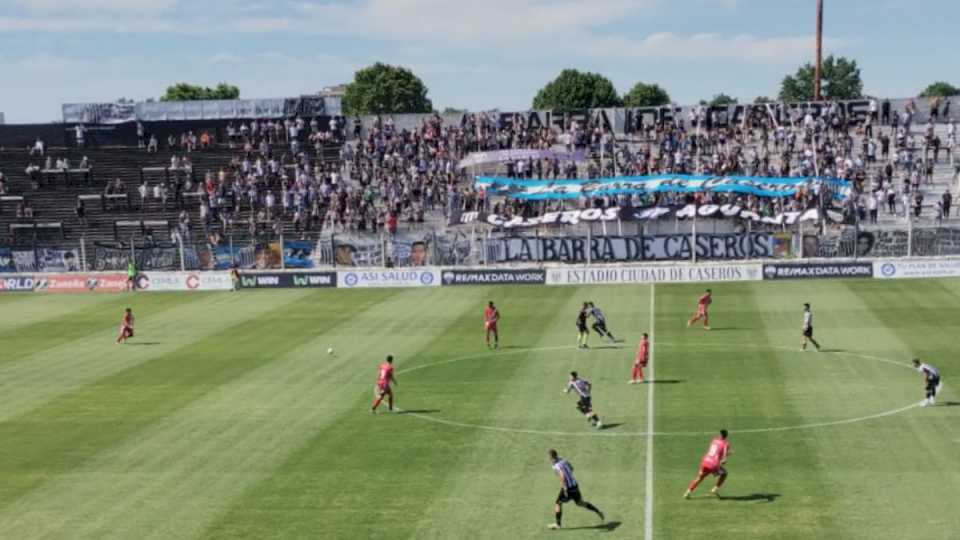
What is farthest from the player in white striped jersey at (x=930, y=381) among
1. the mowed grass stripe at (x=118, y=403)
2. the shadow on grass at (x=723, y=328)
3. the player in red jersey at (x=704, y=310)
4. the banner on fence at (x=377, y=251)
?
the banner on fence at (x=377, y=251)

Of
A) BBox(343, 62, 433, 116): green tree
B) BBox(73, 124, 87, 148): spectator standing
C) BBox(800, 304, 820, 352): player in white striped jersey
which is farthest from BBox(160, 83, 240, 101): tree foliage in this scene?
BBox(800, 304, 820, 352): player in white striped jersey

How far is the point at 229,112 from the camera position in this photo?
87.6 metres

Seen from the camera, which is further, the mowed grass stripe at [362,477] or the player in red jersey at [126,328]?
the player in red jersey at [126,328]

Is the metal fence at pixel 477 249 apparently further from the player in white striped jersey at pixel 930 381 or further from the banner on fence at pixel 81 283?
the player in white striped jersey at pixel 930 381

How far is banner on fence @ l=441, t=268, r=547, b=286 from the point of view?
2318 inches

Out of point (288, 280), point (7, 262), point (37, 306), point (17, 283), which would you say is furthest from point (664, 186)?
point (7, 262)

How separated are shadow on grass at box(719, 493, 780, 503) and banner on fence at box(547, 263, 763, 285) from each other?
3523 cm

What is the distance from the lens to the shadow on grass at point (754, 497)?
2292 cm

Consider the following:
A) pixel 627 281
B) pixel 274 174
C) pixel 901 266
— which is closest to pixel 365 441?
pixel 627 281

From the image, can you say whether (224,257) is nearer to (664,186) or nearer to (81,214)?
(81,214)

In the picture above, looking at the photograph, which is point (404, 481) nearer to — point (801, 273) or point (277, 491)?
point (277, 491)

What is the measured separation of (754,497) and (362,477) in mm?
8482

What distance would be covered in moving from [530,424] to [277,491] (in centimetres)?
768

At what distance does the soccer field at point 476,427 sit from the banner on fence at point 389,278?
9927 millimetres
